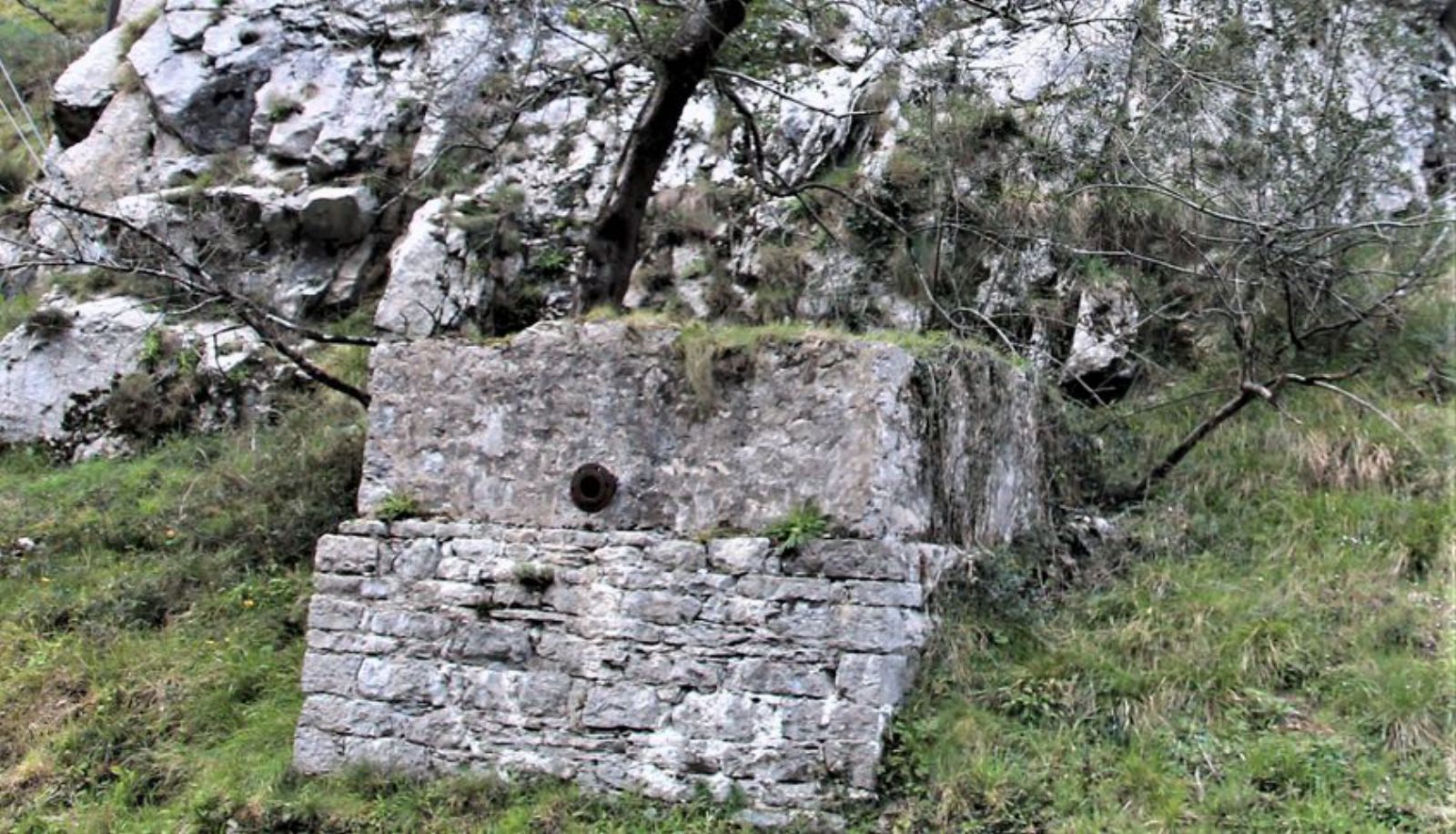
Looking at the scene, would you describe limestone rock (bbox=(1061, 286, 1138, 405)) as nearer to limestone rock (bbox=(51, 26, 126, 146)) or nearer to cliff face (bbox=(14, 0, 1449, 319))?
cliff face (bbox=(14, 0, 1449, 319))

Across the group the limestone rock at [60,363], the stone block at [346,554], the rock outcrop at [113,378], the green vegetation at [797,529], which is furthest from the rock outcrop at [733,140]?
the stone block at [346,554]

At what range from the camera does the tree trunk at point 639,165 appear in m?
7.19

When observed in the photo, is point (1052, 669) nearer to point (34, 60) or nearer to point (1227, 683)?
point (1227, 683)

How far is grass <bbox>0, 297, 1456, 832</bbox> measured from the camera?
4453mm

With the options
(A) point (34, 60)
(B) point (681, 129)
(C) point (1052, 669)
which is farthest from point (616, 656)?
(A) point (34, 60)

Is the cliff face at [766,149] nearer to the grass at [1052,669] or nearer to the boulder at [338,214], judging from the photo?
the boulder at [338,214]

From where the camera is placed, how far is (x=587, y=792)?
477 cm

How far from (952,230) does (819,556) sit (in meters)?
4.49

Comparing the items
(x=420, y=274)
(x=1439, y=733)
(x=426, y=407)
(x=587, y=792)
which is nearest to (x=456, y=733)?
(x=587, y=792)

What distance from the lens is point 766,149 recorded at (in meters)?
10.1

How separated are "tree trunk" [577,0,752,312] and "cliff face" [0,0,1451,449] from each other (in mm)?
499

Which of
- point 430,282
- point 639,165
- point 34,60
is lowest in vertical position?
point 430,282

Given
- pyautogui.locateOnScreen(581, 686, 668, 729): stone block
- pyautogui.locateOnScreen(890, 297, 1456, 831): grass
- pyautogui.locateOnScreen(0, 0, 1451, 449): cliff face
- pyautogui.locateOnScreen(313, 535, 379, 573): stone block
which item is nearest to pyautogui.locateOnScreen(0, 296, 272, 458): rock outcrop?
pyautogui.locateOnScreen(0, 0, 1451, 449): cliff face

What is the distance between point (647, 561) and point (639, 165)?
11.2 ft
